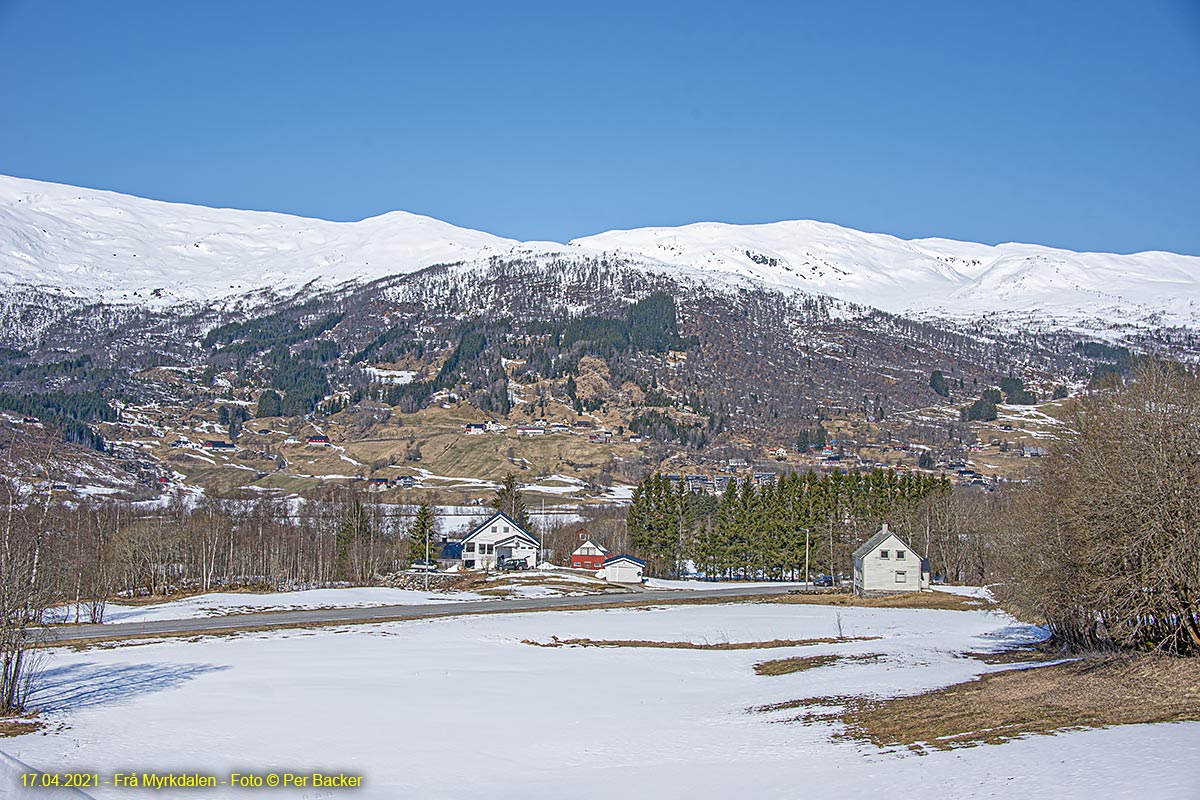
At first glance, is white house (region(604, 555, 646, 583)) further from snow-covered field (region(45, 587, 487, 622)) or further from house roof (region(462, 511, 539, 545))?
snow-covered field (region(45, 587, 487, 622))

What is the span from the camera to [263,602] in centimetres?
7044

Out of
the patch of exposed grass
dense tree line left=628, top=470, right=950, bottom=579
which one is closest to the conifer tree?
dense tree line left=628, top=470, right=950, bottom=579

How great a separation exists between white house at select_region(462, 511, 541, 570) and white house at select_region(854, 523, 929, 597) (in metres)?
47.1

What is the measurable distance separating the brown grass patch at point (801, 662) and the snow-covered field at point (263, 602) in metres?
38.0

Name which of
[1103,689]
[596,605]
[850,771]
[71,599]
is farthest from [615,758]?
[71,599]

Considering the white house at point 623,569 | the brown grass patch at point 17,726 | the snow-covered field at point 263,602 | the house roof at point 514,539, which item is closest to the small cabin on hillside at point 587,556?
the house roof at point 514,539

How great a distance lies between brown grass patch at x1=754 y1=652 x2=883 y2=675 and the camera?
36.2 m

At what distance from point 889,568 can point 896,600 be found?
Result: 752 centimetres

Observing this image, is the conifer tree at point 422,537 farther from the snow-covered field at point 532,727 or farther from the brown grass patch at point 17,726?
the brown grass patch at point 17,726

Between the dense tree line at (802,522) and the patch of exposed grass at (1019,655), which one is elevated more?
the dense tree line at (802,522)

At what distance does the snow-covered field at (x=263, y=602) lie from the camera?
206 ft

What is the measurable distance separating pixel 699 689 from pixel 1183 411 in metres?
16.6

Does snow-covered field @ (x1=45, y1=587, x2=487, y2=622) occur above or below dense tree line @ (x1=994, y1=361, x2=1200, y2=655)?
below

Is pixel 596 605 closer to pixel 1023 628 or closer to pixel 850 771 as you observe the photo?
pixel 1023 628
